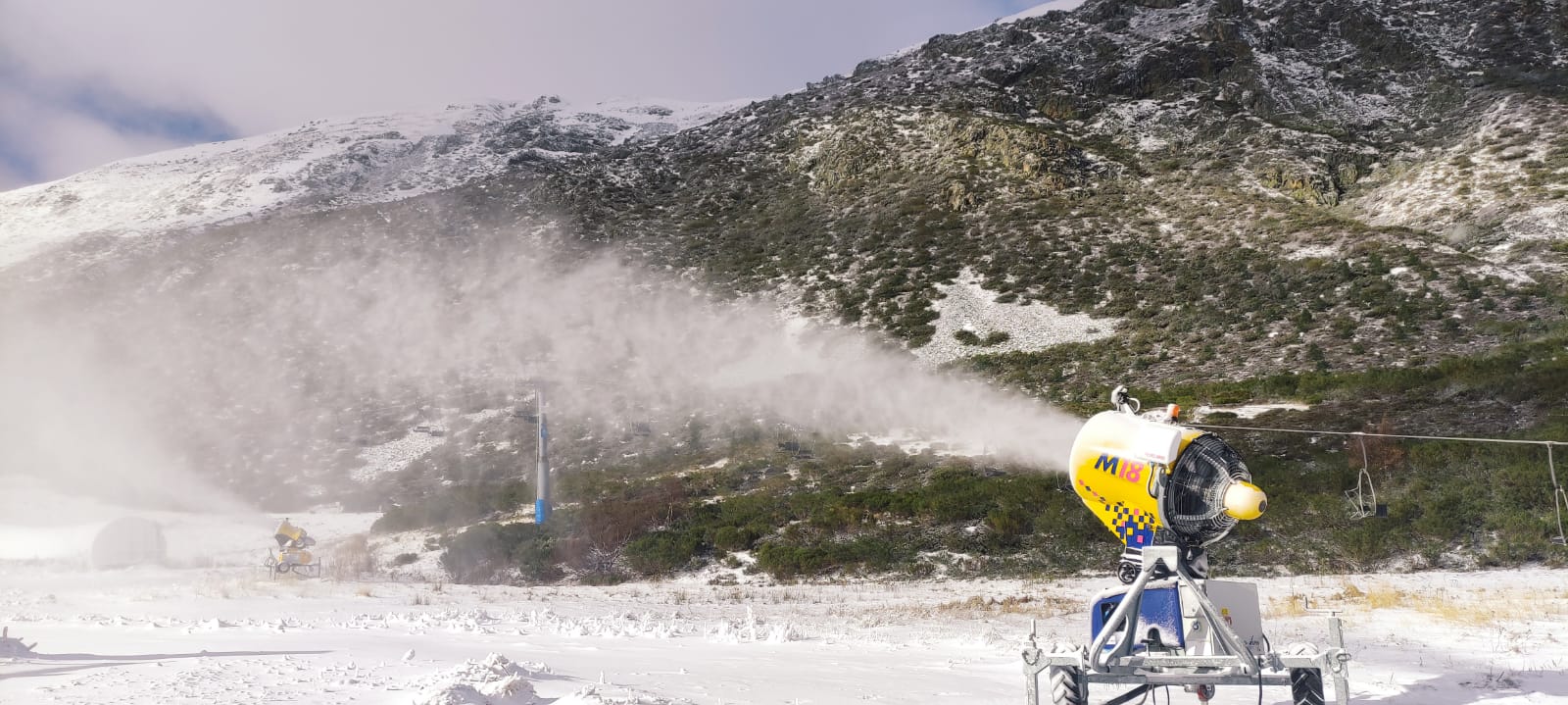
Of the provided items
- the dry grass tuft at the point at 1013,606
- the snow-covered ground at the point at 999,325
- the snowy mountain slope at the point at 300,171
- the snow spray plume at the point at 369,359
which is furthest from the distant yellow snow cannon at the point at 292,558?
the snowy mountain slope at the point at 300,171

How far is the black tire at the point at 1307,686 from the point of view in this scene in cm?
580

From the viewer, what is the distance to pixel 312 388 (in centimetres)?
5497

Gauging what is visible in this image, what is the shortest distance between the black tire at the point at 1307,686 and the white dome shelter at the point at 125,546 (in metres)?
34.3

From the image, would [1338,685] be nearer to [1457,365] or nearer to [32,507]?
[1457,365]

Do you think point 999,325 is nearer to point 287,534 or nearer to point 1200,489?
point 287,534

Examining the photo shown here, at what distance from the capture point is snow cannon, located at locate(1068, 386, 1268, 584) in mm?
6309

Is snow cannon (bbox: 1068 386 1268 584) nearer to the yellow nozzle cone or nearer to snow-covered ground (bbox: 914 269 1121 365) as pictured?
the yellow nozzle cone

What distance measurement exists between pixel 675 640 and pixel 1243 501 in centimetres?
796

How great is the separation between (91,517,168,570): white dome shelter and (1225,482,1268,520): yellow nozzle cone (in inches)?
1341

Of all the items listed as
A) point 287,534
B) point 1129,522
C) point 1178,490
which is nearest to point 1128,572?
point 1129,522

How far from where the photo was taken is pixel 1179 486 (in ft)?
21.2

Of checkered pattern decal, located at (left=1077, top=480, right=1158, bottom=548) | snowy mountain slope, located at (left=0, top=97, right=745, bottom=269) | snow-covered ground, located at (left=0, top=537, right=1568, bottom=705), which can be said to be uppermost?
snowy mountain slope, located at (left=0, top=97, right=745, bottom=269)

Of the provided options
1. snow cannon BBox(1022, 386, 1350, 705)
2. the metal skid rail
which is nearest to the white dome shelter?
the metal skid rail

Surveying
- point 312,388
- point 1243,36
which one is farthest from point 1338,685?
point 1243,36
